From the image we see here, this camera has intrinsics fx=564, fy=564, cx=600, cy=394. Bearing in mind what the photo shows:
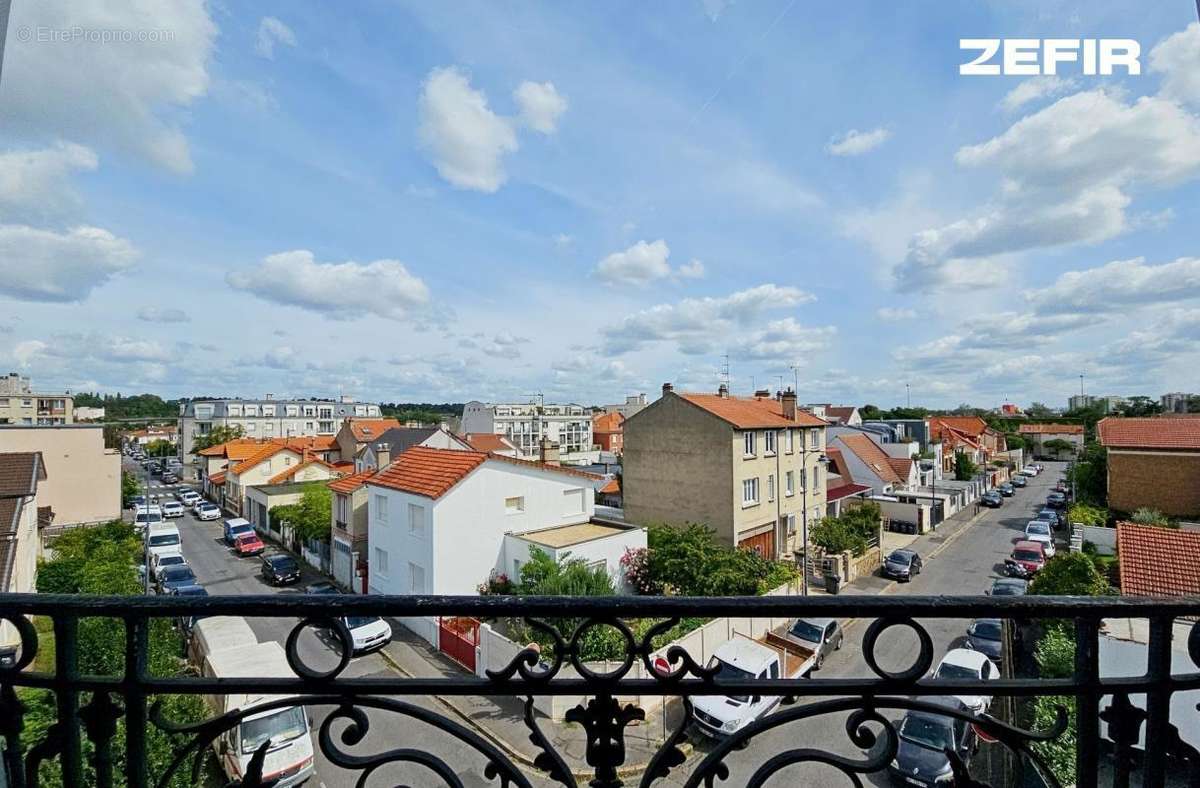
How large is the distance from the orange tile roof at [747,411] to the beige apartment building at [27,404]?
4747 cm

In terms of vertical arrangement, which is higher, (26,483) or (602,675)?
(602,675)

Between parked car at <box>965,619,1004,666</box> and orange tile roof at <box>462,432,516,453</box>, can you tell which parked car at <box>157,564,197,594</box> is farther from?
parked car at <box>965,619,1004,666</box>

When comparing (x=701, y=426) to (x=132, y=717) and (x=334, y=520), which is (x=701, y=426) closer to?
(x=334, y=520)

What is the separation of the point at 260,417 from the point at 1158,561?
7144cm

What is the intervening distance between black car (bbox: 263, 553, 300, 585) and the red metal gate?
8.90 metres

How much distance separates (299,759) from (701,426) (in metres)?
15.2

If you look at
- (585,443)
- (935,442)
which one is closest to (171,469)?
(585,443)

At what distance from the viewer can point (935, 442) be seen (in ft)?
153

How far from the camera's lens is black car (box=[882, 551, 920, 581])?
20422 mm

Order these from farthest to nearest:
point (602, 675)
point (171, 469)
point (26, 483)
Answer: point (171, 469) < point (26, 483) < point (602, 675)

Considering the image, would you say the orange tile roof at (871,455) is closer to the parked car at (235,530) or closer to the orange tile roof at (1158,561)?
the orange tile roof at (1158,561)

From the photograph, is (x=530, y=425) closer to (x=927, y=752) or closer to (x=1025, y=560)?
(x=1025, y=560)

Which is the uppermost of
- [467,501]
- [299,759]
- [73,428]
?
[73,428]

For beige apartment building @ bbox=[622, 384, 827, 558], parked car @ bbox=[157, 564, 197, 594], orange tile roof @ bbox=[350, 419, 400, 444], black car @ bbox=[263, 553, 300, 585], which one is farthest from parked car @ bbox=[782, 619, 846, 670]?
orange tile roof @ bbox=[350, 419, 400, 444]
